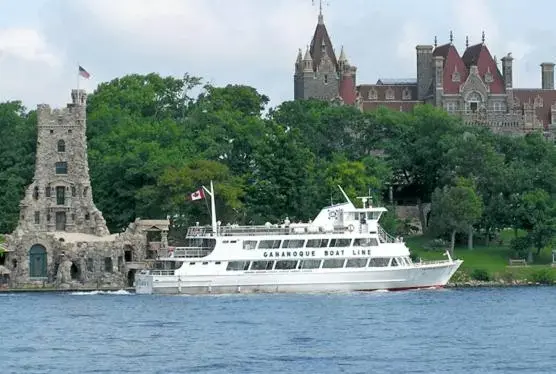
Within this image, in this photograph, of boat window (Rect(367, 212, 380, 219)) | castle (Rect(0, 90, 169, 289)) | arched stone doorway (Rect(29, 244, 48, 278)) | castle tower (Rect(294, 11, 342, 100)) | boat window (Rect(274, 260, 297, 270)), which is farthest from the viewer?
castle tower (Rect(294, 11, 342, 100))

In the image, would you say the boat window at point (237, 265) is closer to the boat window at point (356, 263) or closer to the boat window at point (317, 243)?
the boat window at point (317, 243)

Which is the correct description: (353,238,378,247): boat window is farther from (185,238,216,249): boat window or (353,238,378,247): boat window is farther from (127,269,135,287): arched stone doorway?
(127,269,135,287): arched stone doorway

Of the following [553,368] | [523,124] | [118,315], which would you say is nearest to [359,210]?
[118,315]

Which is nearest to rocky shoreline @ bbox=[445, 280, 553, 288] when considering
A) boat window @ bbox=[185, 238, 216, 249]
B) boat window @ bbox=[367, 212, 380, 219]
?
boat window @ bbox=[367, 212, 380, 219]

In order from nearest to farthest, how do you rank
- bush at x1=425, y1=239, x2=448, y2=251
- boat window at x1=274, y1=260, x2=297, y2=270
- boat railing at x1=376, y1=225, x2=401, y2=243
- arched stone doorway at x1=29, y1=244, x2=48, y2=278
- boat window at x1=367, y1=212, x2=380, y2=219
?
1. boat window at x1=274, y1=260, x2=297, y2=270
2. boat window at x1=367, y1=212, x2=380, y2=219
3. boat railing at x1=376, y1=225, x2=401, y2=243
4. arched stone doorway at x1=29, y1=244, x2=48, y2=278
5. bush at x1=425, y1=239, x2=448, y2=251

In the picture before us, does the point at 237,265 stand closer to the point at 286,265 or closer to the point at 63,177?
the point at 286,265

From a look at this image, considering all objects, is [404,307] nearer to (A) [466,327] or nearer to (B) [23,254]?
(A) [466,327]

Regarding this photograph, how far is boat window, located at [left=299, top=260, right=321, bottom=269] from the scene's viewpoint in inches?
4003

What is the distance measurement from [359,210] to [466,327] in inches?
805

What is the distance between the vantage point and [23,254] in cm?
10881

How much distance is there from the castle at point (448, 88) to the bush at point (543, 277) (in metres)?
46.7

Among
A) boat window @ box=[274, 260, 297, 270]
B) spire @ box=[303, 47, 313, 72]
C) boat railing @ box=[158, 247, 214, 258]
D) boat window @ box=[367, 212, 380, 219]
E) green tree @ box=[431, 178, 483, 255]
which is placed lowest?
boat window @ box=[274, 260, 297, 270]

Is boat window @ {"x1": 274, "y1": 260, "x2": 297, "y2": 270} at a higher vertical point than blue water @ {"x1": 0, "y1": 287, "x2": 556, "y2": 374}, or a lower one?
higher

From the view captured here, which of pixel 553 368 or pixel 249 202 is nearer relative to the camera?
pixel 553 368
